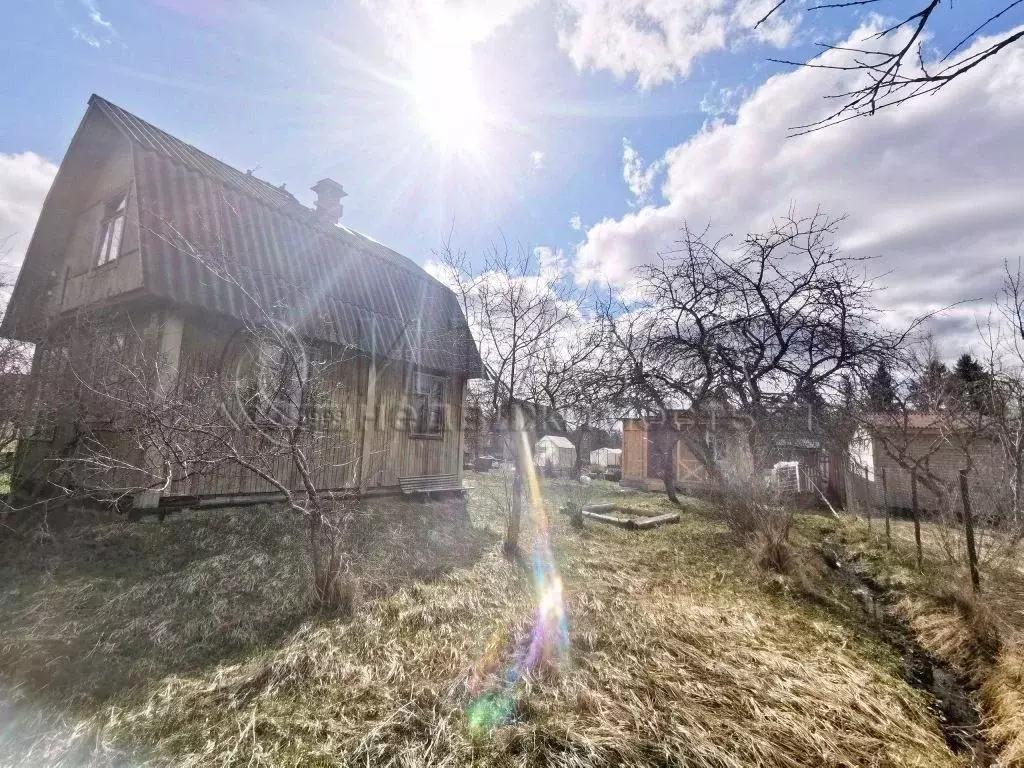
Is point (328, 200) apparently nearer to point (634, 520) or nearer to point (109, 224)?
point (109, 224)

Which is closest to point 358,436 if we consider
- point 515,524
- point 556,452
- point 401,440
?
point 401,440

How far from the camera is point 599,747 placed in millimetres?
2600

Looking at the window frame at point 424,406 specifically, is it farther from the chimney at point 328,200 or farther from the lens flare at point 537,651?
the chimney at point 328,200

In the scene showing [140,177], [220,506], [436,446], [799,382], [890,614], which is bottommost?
[890,614]

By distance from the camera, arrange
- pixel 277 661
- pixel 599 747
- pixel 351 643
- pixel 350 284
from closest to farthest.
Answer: pixel 599 747
pixel 277 661
pixel 351 643
pixel 350 284

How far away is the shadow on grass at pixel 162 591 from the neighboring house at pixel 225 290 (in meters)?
0.98

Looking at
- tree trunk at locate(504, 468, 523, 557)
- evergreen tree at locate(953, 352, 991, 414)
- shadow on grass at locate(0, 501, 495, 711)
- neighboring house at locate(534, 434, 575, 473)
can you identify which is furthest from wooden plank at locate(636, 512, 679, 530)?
neighboring house at locate(534, 434, 575, 473)

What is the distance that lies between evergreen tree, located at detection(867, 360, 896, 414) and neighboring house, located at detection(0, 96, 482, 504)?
789 cm

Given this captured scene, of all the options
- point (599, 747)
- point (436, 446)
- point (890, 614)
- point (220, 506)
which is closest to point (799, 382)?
point (890, 614)

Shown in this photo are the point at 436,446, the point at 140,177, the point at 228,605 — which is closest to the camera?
the point at 228,605

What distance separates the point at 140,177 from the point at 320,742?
25.7 feet

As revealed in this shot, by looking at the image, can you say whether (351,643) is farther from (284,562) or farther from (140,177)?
(140,177)

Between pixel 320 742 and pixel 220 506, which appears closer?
pixel 320 742

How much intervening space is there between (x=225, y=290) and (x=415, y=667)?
6.10 m
